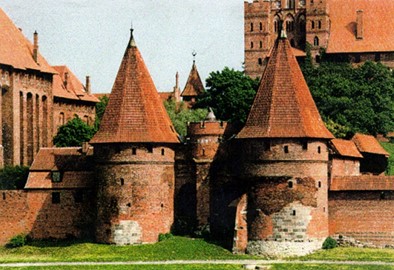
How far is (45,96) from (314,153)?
1490 inches

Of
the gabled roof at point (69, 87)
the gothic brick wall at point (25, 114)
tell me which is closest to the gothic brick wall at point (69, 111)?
the gabled roof at point (69, 87)

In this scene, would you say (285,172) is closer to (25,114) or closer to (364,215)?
(364,215)

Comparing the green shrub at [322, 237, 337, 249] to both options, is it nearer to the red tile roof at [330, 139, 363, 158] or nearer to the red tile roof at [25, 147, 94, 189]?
the red tile roof at [330, 139, 363, 158]

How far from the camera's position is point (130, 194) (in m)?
62.9

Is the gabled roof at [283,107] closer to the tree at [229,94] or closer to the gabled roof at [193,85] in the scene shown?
the tree at [229,94]

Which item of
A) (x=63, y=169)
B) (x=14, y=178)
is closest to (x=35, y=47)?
(x=14, y=178)

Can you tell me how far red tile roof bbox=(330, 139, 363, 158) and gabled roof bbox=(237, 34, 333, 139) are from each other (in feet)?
10.5

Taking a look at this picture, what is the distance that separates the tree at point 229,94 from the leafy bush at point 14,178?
18.5 m

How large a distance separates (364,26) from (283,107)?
4997 centimetres

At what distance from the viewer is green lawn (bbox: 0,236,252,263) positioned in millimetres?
59062

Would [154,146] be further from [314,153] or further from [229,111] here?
[229,111]

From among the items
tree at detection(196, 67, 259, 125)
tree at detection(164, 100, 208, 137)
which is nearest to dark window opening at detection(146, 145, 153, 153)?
tree at detection(196, 67, 259, 125)

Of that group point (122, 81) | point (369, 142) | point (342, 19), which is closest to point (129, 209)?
point (122, 81)

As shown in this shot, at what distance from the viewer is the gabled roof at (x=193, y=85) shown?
360 ft
